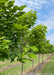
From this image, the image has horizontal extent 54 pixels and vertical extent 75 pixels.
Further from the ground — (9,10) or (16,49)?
(9,10)

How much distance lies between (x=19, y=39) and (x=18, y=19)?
24.3 inches

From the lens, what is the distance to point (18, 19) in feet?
8.75

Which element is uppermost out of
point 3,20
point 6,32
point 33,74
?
point 3,20

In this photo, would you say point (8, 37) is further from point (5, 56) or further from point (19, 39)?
point (5, 56)

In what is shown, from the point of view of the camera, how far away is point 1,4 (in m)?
2.53

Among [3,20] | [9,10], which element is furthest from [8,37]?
[9,10]

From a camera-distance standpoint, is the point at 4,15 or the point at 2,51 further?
the point at 4,15

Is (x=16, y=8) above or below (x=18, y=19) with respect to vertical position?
above

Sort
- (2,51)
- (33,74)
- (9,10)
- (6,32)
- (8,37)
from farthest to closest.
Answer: (33,74), (9,10), (6,32), (8,37), (2,51)

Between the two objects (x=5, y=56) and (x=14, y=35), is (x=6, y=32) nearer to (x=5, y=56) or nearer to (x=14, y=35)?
(x=14, y=35)

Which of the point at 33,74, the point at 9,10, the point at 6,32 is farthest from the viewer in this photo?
the point at 33,74

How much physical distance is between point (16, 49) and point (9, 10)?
1.06 m

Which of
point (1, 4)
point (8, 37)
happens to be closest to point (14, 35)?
point (8, 37)

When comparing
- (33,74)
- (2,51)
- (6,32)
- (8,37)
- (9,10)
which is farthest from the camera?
(33,74)
